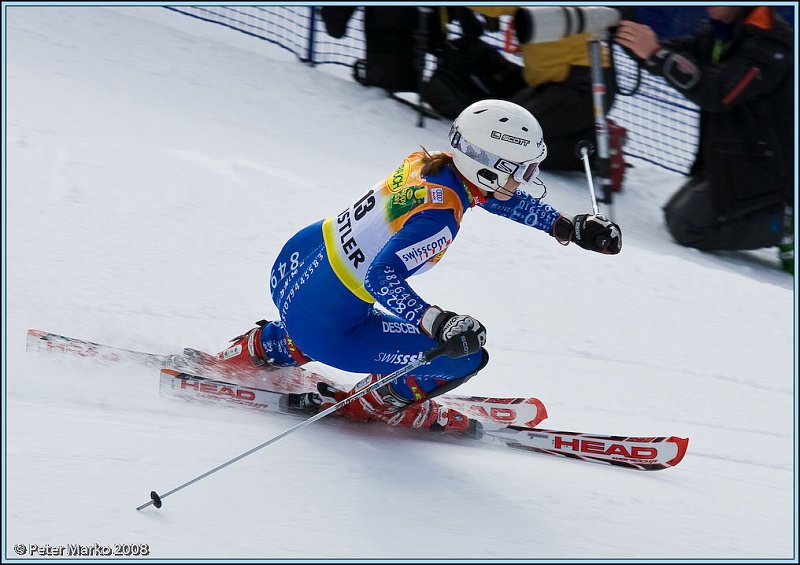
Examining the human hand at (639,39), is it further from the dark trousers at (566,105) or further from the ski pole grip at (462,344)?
the ski pole grip at (462,344)

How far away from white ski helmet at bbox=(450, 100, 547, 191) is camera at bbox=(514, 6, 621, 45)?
383 cm

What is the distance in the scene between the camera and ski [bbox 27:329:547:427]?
4438 millimetres

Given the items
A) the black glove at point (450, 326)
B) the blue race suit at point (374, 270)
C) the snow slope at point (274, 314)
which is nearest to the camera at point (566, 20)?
the snow slope at point (274, 314)

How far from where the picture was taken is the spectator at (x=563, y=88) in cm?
800

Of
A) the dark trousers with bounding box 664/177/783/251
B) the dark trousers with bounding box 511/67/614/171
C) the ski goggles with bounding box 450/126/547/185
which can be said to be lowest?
the dark trousers with bounding box 664/177/783/251

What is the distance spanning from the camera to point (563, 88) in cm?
803

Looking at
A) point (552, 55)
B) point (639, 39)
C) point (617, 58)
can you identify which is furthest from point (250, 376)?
point (617, 58)

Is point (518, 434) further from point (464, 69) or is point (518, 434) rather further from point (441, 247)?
point (464, 69)

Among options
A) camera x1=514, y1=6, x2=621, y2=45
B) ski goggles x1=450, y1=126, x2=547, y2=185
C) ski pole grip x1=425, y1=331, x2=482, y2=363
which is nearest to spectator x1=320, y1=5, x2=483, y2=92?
camera x1=514, y1=6, x2=621, y2=45

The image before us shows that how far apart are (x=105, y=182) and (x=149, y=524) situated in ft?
11.5

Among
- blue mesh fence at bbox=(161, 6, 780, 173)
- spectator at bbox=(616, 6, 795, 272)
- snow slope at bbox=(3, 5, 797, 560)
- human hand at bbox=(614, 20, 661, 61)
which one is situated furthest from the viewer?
blue mesh fence at bbox=(161, 6, 780, 173)

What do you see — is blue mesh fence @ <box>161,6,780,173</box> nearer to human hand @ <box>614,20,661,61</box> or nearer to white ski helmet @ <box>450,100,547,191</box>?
human hand @ <box>614,20,661,61</box>

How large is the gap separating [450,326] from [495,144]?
0.75m

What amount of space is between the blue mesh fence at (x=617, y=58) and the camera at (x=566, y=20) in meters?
1.63
